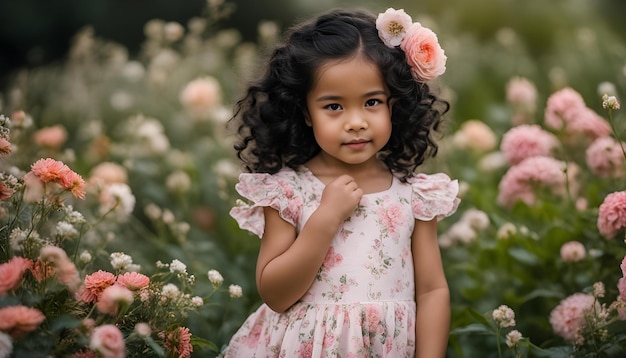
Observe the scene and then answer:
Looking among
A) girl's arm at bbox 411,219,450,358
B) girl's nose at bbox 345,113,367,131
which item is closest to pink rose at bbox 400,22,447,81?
girl's nose at bbox 345,113,367,131

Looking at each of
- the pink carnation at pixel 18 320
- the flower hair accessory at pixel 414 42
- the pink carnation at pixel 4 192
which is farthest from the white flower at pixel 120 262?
the flower hair accessory at pixel 414 42

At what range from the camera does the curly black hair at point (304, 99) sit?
2.31 m

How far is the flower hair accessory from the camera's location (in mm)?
2318

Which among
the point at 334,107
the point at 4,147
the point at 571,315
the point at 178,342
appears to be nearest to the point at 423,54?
the point at 334,107

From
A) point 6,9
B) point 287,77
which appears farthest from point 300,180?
point 6,9

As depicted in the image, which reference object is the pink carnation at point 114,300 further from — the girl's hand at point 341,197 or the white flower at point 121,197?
the white flower at point 121,197

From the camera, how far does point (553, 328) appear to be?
8.51 feet

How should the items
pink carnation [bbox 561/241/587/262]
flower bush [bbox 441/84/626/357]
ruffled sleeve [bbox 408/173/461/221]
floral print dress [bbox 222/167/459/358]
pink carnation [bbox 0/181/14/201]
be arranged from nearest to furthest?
1. pink carnation [bbox 0/181/14/201]
2. floral print dress [bbox 222/167/459/358]
3. ruffled sleeve [bbox 408/173/461/221]
4. flower bush [bbox 441/84/626/357]
5. pink carnation [bbox 561/241/587/262]

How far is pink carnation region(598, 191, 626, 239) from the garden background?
6.4 inches

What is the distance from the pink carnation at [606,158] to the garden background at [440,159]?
0.06 meters

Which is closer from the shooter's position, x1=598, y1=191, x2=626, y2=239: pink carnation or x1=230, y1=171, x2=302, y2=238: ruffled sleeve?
x1=230, y1=171, x2=302, y2=238: ruffled sleeve

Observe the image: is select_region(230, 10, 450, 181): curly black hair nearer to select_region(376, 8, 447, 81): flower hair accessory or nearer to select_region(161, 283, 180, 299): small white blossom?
select_region(376, 8, 447, 81): flower hair accessory

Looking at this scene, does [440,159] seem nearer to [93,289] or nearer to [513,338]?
[513,338]

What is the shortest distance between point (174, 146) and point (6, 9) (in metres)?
5.58
